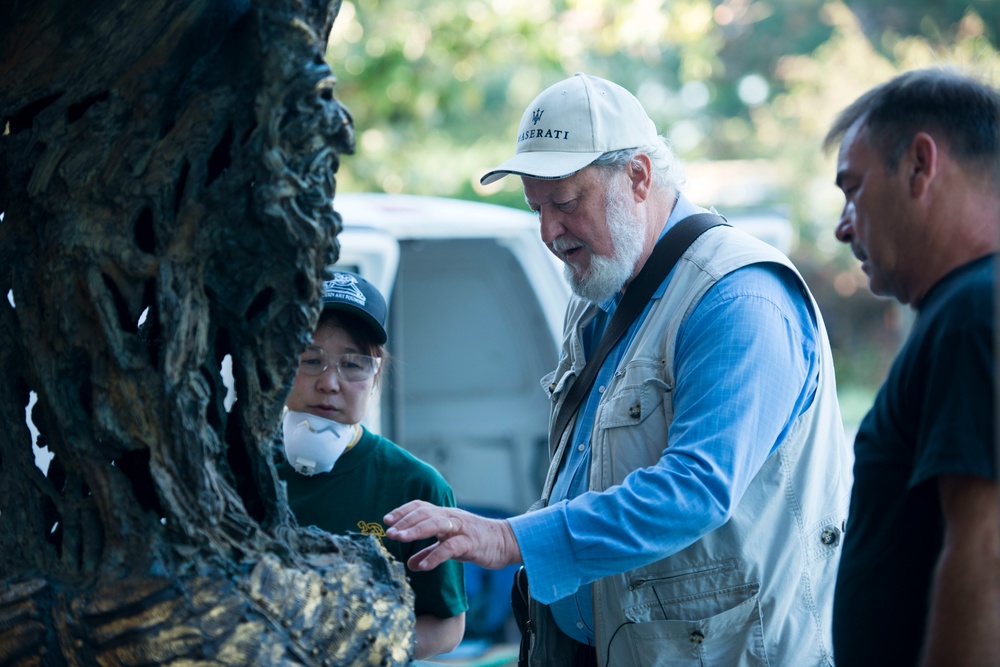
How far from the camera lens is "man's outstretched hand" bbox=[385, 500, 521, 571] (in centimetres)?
199

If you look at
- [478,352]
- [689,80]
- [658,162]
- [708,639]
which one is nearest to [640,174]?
[658,162]

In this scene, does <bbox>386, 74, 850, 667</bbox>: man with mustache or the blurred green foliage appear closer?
<bbox>386, 74, 850, 667</bbox>: man with mustache

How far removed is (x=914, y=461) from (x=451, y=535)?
2.83 feet

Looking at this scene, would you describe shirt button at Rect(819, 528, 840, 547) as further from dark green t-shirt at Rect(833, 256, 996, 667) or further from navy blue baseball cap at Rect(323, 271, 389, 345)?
navy blue baseball cap at Rect(323, 271, 389, 345)

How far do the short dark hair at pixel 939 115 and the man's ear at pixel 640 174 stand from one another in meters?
0.85

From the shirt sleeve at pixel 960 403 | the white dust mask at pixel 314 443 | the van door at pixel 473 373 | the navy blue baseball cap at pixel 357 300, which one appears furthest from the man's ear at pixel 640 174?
the van door at pixel 473 373

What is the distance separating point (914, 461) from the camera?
1.62 meters

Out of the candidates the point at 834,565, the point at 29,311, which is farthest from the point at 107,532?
the point at 834,565

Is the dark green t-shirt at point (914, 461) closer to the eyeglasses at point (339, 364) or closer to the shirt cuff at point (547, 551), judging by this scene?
the shirt cuff at point (547, 551)

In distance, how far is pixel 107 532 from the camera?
176cm

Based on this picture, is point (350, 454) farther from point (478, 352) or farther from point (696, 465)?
point (478, 352)

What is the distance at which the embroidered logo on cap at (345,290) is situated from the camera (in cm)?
262

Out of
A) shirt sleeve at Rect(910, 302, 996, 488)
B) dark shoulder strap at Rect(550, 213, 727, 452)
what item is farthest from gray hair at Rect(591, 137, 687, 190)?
shirt sleeve at Rect(910, 302, 996, 488)

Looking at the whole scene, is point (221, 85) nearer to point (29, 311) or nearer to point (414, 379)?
point (29, 311)
